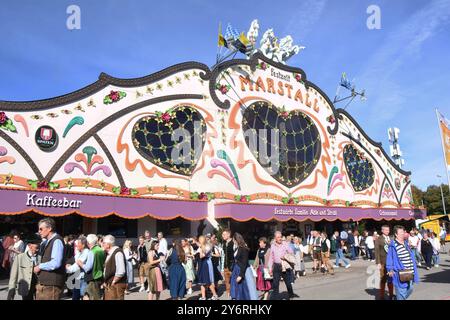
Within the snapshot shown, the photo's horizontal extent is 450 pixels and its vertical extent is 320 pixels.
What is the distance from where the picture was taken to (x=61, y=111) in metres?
15.5

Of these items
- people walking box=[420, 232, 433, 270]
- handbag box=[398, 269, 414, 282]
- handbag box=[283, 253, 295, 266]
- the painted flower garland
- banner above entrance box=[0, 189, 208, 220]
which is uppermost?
the painted flower garland

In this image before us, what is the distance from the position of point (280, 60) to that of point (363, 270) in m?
14.3

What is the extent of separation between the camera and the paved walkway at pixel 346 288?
974cm

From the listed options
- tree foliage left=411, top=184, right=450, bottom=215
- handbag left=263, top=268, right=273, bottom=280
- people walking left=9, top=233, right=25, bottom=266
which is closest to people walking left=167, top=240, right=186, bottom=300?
handbag left=263, top=268, right=273, bottom=280

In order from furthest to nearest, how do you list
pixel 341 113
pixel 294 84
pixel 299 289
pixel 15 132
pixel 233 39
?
pixel 341 113 → pixel 294 84 → pixel 233 39 → pixel 15 132 → pixel 299 289

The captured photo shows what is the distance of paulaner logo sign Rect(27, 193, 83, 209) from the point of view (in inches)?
525

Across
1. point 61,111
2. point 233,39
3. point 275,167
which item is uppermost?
point 233,39

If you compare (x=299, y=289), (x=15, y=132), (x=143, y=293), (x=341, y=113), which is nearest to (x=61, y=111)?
(x=15, y=132)

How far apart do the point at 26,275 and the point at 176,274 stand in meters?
3.32

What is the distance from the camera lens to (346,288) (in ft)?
37.9

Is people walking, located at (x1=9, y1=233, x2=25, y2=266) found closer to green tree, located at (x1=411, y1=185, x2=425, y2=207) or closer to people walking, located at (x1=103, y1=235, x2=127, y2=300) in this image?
people walking, located at (x1=103, y1=235, x2=127, y2=300)

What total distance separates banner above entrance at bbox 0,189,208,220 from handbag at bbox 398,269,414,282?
427 inches

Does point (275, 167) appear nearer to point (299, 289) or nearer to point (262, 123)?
point (262, 123)
